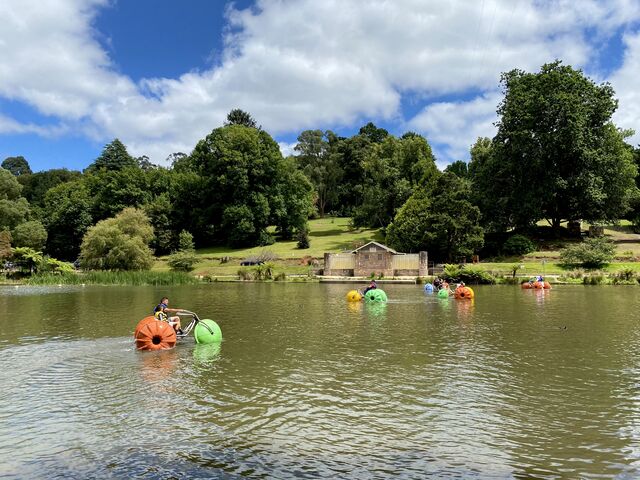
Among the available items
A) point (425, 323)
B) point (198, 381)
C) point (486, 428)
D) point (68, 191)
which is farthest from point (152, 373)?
point (68, 191)

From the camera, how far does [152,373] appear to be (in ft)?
53.0

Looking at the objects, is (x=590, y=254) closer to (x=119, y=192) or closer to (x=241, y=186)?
(x=241, y=186)

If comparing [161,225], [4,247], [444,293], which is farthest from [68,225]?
[444,293]

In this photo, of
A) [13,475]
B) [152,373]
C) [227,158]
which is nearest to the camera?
[13,475]

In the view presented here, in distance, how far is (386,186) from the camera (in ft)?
295

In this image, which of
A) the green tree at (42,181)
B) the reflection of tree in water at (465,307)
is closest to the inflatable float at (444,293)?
the reflection of tree in water at (465,307)

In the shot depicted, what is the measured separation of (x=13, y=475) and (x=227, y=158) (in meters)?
88.3

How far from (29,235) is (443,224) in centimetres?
7020

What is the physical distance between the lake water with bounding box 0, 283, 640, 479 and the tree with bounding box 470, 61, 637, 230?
49140mm

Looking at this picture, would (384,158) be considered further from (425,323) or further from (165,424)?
(165,424)

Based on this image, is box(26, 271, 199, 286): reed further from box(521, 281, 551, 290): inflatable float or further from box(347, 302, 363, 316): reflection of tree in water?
box(521, 281, 551, 290): inflatable float

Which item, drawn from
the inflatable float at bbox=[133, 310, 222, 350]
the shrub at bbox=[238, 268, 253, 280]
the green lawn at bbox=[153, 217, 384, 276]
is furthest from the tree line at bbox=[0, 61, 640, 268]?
the inflatable float at bbox=[133, 310, 222, 350]

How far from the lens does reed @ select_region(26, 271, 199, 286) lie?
59.6 m

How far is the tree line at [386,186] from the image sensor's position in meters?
69.9
